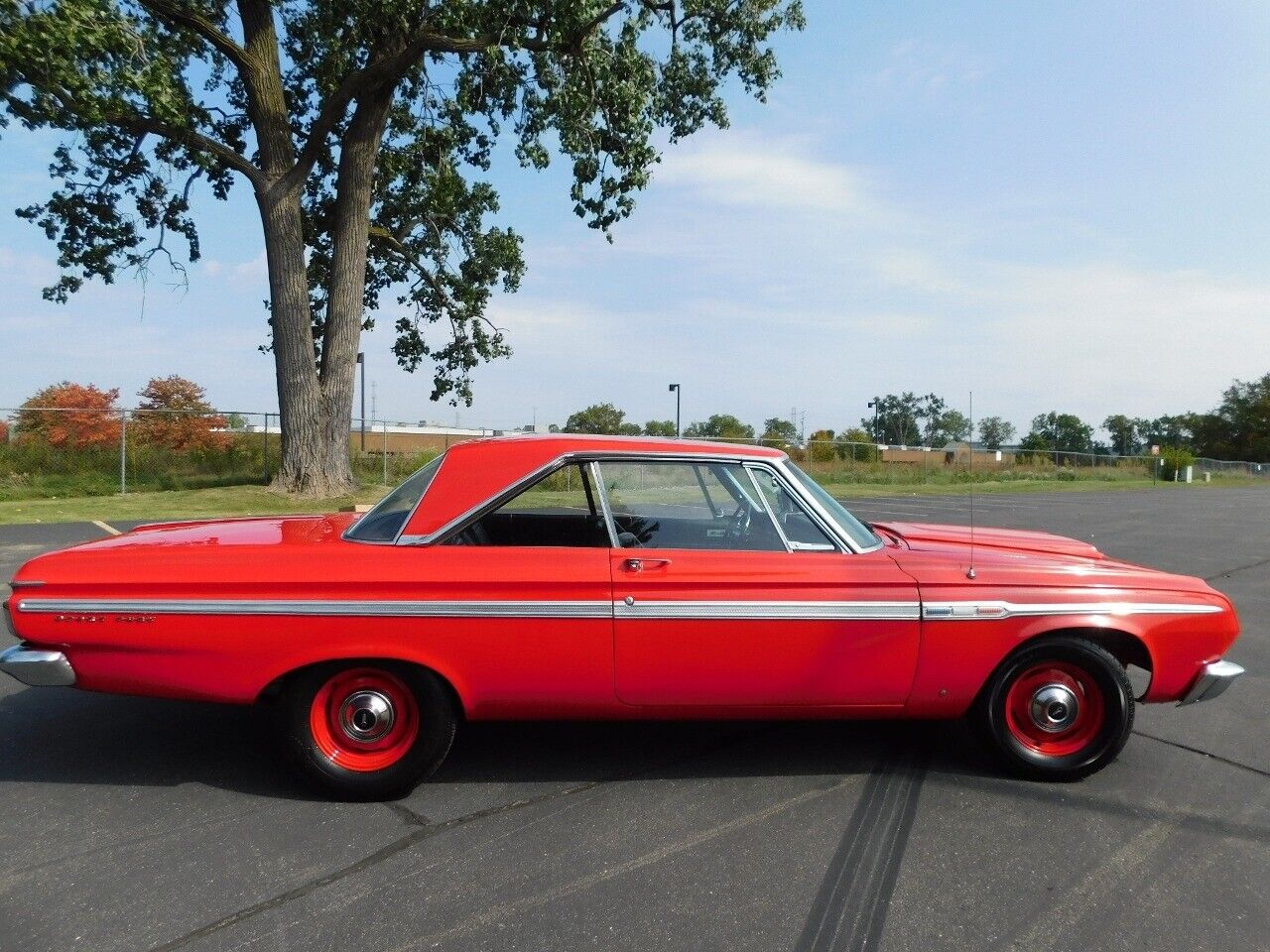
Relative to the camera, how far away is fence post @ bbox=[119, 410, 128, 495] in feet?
59.8

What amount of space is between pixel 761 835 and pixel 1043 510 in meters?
19.1

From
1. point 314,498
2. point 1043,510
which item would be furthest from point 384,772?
point 1043,510

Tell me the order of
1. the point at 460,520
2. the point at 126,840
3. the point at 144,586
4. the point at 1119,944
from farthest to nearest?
the point at 460,520 < the point at 144,586 < the point at 126,840 < the point at 1119,944

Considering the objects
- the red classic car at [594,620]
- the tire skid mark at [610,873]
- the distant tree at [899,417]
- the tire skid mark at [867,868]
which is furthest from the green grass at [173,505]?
the distant tree at [899,417]

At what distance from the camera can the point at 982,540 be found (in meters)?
4.33

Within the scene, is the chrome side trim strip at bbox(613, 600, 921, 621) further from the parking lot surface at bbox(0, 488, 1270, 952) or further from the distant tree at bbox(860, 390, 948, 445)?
the distant tree at bbox(860, 390, 948, 445)

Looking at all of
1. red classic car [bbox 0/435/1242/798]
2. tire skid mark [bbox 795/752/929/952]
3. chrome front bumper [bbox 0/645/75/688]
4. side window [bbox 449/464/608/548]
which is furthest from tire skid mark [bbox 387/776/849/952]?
chrome front bumper [bbox 0/645/75/688]

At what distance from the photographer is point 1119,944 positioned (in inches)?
97.0

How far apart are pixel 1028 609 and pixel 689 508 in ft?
4.61

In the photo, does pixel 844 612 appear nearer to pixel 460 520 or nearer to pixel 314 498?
pixel 460 520

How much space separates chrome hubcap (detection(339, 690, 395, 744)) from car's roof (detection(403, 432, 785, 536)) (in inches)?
25.1

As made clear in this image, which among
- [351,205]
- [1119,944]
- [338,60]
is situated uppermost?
[338,60]

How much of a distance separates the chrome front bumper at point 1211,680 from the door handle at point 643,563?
7.21ft

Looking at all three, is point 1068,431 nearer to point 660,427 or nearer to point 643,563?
point 660,427
